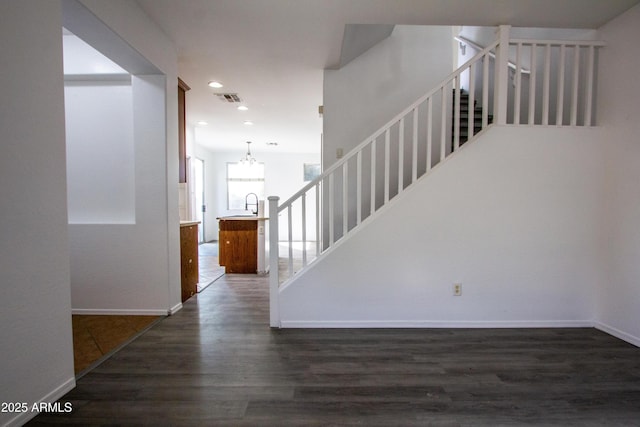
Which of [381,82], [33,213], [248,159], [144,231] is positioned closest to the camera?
[33,213]

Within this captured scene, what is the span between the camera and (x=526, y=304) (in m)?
2.69

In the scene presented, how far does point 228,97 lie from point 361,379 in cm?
417

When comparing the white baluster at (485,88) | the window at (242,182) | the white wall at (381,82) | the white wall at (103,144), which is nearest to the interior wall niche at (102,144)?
the white wall at (103,144)

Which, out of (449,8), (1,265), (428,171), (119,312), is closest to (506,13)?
(449,8)

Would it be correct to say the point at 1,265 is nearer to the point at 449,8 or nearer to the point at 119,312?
the point at 119,312

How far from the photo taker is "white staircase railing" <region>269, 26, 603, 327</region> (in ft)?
8.57

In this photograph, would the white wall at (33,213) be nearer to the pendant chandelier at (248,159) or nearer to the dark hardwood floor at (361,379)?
the dark hardwood floor at (361,379)

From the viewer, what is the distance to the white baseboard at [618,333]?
236 cm

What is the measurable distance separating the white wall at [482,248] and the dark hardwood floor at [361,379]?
19cm

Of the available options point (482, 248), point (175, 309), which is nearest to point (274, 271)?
point (175, 309)

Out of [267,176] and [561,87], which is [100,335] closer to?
[561,87]

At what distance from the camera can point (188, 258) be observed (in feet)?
11.5

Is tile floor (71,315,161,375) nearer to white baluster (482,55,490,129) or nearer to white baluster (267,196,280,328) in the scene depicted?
white baluster (267,196,280,328)

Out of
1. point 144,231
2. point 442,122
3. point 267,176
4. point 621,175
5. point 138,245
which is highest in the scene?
point 267,176
